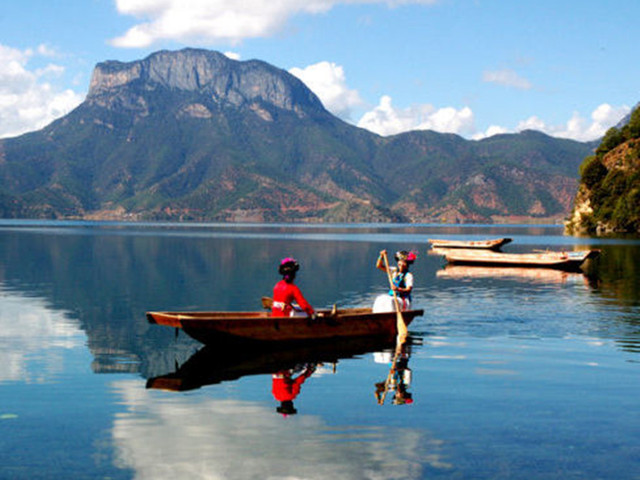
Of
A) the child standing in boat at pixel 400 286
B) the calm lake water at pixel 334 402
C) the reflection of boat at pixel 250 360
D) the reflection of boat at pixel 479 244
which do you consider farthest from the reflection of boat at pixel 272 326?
the reflection of boat at pixel 479 244

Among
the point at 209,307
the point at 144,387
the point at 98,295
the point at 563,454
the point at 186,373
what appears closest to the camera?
the point at 563,454

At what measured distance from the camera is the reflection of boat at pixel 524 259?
67.4 metres

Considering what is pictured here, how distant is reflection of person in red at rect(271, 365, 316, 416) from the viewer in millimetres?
16633

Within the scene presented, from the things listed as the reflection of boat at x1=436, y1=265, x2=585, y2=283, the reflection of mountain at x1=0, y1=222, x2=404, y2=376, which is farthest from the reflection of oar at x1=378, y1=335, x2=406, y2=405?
the reflection of boat at x1=436, y1=265, x2=585, y2=283

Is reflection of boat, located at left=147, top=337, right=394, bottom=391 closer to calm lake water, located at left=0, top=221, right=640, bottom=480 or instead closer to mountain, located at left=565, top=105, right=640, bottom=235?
calm lake water, located at left=0, top=221, right=640, bottom=480

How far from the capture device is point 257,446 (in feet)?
45.2

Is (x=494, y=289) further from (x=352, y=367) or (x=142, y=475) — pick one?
(x=142, y=475)

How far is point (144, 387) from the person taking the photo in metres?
19.1

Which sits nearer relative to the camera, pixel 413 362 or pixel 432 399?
pixel 432 399

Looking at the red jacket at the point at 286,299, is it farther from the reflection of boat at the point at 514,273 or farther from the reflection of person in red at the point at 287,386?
the reflection of boat at the point at 514,273

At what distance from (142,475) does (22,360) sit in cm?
1267

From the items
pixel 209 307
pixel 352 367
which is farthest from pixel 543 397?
pixel 209 307

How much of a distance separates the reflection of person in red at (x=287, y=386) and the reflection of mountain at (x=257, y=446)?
1.51 ft

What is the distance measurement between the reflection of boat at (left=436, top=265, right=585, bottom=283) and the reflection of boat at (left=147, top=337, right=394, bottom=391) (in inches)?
1367
